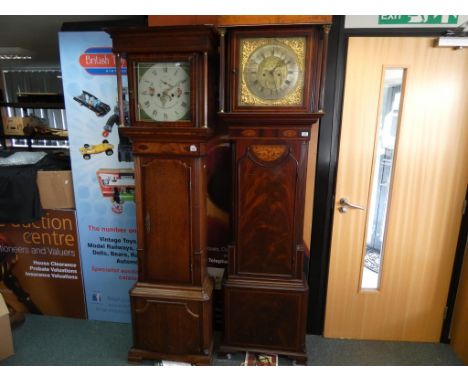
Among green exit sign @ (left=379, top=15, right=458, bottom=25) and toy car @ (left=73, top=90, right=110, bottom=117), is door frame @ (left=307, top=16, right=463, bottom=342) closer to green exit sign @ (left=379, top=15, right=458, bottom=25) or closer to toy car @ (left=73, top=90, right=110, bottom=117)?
green exit sign @ (left=379, top=15, right=458, bottom=25)

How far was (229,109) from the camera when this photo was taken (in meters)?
1.58

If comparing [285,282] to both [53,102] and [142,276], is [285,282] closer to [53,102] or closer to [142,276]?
[142,276]

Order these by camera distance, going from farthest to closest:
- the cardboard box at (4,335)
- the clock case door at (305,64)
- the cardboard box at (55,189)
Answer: the cardboard box at (55,189) → the cardboard box at (4,335) → the clock case door at (305,64)

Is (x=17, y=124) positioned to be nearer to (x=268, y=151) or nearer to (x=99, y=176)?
(x=99, y=176)

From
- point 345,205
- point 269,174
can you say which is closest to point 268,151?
point 269,174

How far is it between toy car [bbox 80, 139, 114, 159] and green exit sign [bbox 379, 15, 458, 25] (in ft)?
5.78

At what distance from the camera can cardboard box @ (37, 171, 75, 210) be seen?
2.07 metres

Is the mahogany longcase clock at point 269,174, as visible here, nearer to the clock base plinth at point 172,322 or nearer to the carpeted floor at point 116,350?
the clock base plinth at point 172,322

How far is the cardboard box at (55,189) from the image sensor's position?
2.07 m

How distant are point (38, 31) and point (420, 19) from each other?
2850 mm

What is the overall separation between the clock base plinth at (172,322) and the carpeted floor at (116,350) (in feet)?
0.49

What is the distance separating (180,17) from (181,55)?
0.41 metres

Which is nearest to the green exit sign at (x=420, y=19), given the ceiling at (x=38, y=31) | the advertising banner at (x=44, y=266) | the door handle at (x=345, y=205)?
the door handle at (x=345, y=205)

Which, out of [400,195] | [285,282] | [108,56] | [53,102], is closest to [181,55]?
[108,56]
